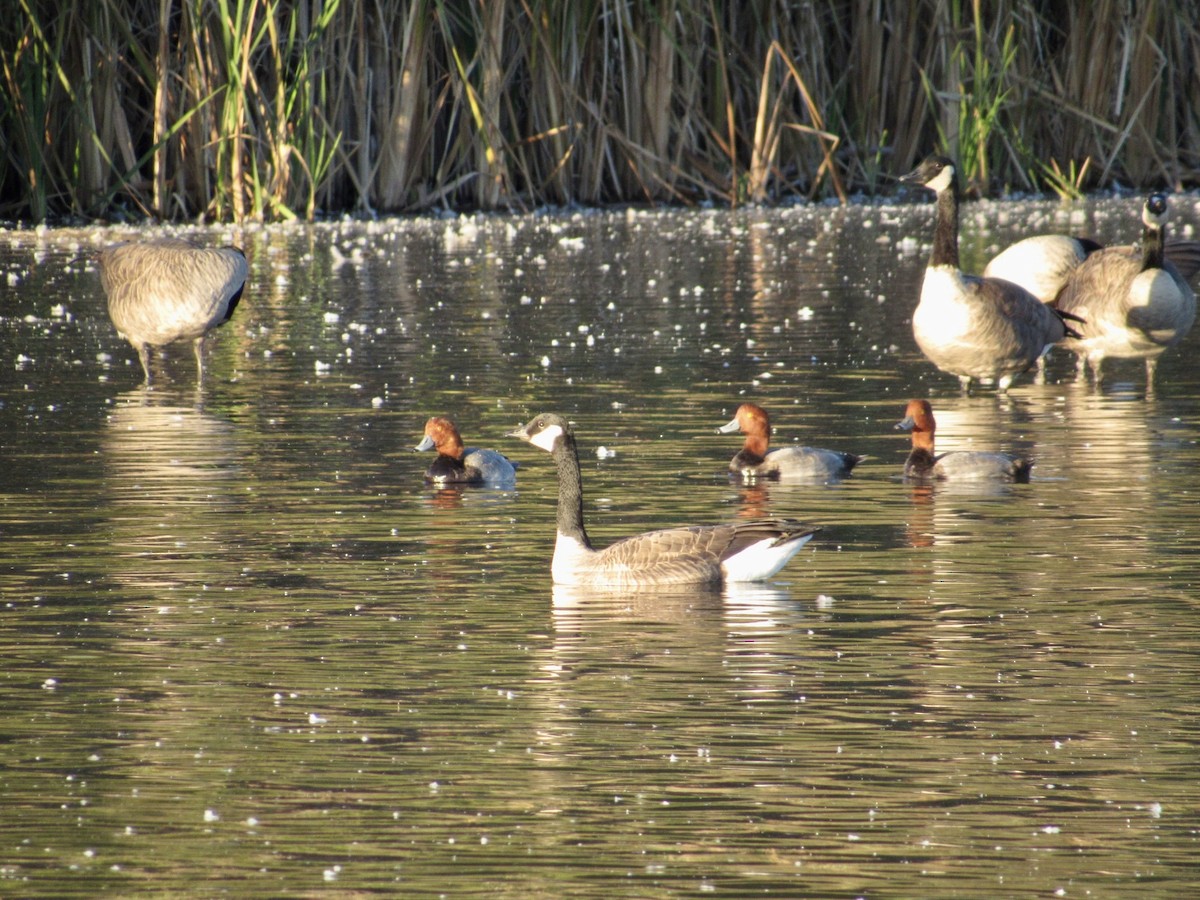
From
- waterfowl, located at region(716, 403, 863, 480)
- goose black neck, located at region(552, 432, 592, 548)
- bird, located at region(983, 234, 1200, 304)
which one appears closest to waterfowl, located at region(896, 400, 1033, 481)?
waterfowl, located at region(716, 403, 863, 480)

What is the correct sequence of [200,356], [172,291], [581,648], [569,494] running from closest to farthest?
1. [581,648]
2. [569,494]
3. [172,291]
4. [200,356]

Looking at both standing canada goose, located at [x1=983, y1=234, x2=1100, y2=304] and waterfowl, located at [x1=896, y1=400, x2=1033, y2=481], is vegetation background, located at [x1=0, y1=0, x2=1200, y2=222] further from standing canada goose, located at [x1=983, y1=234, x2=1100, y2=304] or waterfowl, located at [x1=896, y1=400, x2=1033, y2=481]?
waterfowl, located at [x1=896, y1=400, x2=1033, y2=481]

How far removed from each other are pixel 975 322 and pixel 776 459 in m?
3.16

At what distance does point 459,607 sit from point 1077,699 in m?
2.43

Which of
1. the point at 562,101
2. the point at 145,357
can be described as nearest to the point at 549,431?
the point at 145,357

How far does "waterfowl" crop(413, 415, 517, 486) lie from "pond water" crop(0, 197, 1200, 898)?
0.37 feet

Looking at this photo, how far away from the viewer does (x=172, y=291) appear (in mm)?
14094

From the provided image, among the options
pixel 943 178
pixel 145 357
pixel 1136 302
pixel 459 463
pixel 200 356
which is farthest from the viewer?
pixel 943 178

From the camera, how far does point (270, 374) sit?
14.6 m

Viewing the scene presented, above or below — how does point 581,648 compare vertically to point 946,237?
below

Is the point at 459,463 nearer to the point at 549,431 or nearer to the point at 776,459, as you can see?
the point at 776,459

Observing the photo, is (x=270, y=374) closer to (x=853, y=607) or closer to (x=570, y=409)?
(x=570, y=409)

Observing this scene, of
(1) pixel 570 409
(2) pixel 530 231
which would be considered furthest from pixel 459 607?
(2) pixel 530 231

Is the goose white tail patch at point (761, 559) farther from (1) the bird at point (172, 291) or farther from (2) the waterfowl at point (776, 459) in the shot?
(1) the bird at point (172, 291)
